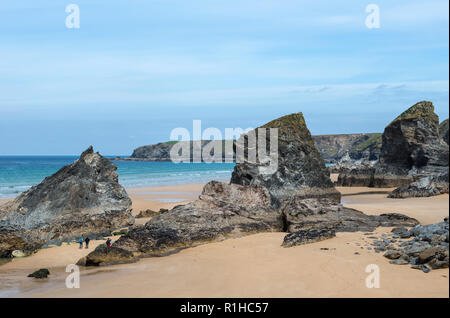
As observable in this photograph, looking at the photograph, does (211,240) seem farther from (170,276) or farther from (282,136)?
(282,136)

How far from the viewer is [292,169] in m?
26.4

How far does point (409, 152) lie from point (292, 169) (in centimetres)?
1719

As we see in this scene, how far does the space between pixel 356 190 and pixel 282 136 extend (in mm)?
14407

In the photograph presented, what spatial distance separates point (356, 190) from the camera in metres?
37.8

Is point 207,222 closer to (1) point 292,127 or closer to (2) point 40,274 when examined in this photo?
(2) point 40,274

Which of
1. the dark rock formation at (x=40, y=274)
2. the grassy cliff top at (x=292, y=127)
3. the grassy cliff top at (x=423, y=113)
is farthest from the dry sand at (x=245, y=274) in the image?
the grassy cliff top at (x=423, y=113)

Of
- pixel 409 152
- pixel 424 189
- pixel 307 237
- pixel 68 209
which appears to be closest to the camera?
pixel 307 237

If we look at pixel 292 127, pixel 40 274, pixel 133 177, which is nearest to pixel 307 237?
pixel 40 274

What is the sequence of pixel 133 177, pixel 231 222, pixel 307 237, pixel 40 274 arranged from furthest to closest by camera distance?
1. pixel 133 177
2. pixel 231 222
3. pixel 307 237
4. pixel 40 274

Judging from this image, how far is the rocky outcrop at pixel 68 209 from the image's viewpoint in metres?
17.5
